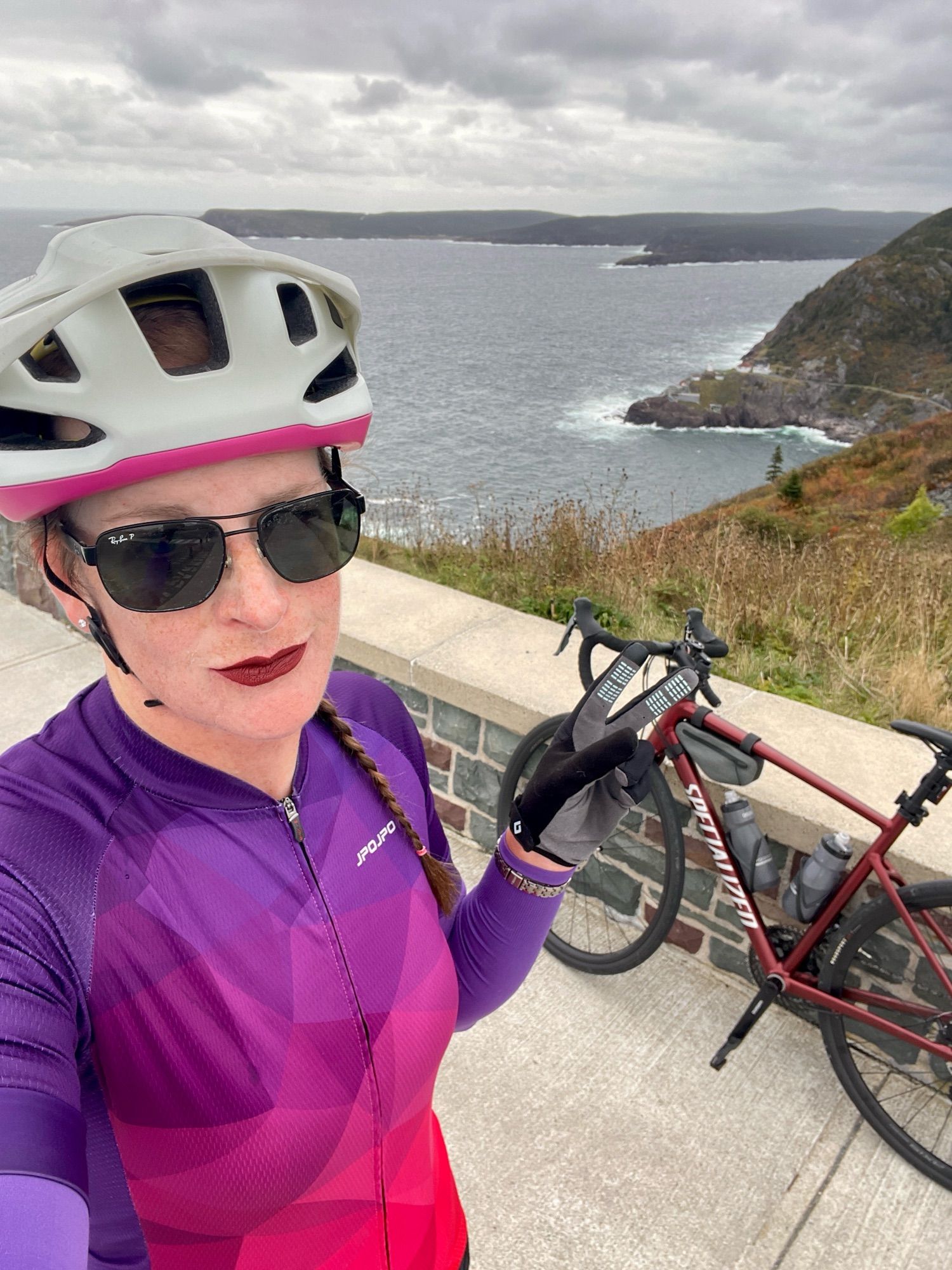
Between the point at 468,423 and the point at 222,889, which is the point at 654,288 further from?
the point at 222,889

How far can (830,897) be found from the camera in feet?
8.41

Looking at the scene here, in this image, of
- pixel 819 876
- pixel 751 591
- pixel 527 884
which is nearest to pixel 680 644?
pixel 819 876

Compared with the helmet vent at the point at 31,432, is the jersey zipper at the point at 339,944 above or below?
below

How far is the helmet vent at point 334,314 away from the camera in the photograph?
1.36 m

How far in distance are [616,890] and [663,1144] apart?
37.7 inches

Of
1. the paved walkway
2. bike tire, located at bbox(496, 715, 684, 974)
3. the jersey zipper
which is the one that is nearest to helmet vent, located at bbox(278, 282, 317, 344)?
the jersey zipper

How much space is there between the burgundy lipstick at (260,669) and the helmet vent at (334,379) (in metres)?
0.40

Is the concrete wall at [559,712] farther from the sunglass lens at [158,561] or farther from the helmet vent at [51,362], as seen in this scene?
the helmet vent at [51,362]

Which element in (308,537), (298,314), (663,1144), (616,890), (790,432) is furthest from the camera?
(790,432)

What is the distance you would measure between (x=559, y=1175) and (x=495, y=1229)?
25 cm

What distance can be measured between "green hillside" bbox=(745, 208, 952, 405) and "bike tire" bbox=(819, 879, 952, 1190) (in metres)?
79.2

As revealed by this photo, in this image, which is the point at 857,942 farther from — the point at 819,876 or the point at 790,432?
the point at 790,432

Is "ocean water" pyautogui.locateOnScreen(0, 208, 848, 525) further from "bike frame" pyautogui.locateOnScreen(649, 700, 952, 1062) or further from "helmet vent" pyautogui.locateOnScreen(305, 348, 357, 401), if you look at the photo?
"bike frame" pyautogui.locateOnScreen(649, 700, 952, 1062)

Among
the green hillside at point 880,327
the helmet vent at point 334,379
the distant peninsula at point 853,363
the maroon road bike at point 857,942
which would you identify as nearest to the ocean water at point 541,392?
the helmet vent at point 334,379
